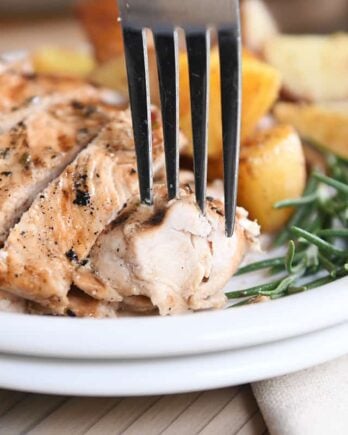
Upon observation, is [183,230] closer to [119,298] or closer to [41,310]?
[119,298]

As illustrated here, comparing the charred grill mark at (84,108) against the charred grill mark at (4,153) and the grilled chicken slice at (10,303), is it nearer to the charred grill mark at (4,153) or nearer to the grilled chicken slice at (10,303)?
the charred grill mark at (4,153)

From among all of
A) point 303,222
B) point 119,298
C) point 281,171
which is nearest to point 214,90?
point 281,171

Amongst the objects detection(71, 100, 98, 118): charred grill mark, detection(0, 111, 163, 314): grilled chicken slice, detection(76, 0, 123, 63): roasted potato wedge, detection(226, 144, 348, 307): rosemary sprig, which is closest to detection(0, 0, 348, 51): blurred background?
detection(76, 0, 123, 63): roasted potato wedge

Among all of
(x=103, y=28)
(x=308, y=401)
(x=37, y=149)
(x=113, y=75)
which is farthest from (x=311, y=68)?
(x=308, y=401)

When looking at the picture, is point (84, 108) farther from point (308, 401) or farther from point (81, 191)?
point (308, 401)

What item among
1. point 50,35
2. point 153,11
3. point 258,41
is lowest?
point 50,35

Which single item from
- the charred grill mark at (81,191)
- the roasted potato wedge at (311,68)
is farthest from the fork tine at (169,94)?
the roasted potato wedge at (311,68)
